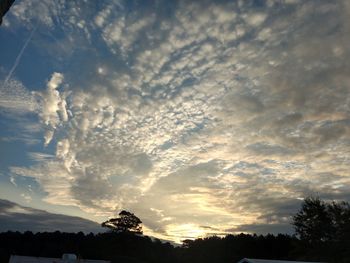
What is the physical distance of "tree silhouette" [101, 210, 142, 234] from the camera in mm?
84300

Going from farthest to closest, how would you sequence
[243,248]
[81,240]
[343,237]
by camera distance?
[81,240]
[243,248]
[343,237]

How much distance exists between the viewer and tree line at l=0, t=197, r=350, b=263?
60031 millimetres

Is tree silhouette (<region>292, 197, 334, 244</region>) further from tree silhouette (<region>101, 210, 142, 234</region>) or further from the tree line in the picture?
tree silhouette (<region>101, 210, 142, 234</region>)

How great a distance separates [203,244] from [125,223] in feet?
66.1

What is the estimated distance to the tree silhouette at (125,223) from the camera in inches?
3319

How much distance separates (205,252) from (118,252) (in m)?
18.5

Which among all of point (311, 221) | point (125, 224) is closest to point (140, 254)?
point (125, 224)

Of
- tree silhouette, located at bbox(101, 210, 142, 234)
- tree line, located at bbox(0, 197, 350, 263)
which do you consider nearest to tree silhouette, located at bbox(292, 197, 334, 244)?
tree line, located at bbox(0, 197, 350, 263)

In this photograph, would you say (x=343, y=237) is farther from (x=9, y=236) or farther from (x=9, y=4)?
(x=9, y=236)

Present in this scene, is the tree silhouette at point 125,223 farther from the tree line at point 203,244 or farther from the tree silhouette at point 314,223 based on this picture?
the tree silhouette at point 314,223

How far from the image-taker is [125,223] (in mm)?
85000

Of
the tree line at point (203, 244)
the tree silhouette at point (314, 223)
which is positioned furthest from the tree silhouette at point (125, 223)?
the tree silhouette at point (314, 223)

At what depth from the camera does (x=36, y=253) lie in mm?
74250

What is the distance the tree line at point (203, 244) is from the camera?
6003cm
